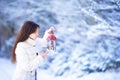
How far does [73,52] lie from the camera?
2953mm

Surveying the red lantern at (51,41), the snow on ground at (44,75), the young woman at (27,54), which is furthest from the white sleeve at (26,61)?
Result: the snow on ground at (44,75)

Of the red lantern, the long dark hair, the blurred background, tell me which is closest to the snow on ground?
the blurred background

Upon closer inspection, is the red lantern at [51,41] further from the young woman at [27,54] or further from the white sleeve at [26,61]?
the white sleeve at [26,61]

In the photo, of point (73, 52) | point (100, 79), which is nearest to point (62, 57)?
point (73, 52)

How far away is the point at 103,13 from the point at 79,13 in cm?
24

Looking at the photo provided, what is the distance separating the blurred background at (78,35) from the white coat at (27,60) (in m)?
0.61

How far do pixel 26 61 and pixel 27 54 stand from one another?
0.08 meters

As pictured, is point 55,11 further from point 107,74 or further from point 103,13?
point 107,74

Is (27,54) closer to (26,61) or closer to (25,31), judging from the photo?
(26,61)

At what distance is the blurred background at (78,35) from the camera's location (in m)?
2.86

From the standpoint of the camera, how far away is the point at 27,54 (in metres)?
2.28

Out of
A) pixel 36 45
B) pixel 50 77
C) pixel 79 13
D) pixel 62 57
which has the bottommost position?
pixel 50 77

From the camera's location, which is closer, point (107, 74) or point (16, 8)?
point (107, 74)

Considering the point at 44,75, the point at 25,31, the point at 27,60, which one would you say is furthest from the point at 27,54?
the point at 44,75
